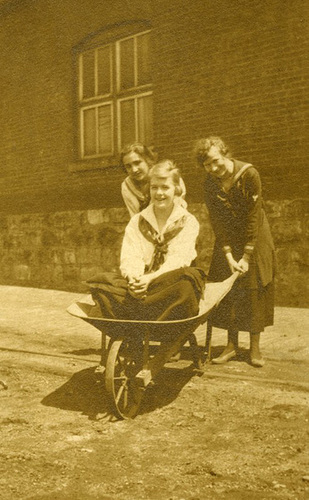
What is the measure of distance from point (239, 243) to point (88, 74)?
6.74 metres

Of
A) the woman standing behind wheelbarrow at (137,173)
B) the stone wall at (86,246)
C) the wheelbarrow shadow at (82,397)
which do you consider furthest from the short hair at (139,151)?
the stone wall at (86,246)

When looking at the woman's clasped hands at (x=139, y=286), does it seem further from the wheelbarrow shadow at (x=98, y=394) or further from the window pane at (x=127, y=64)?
the window pane at (x=127, y=64)

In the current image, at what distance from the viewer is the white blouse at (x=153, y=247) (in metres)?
4.17

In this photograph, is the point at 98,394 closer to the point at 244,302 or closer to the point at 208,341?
the point at 208,341

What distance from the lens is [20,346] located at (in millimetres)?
6137

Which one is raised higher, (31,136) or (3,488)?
(31,136)

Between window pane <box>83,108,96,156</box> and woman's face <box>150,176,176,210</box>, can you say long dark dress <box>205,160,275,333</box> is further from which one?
window pane <box>83,108,96,156</box>

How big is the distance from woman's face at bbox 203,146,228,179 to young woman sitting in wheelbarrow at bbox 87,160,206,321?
0.54 meters

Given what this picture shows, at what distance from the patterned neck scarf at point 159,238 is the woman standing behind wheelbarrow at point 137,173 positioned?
647 millimetres

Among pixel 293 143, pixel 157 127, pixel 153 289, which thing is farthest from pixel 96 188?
pixel 153 289

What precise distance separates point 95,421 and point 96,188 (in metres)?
7.11

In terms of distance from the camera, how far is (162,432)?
142 inches

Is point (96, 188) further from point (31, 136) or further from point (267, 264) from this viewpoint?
point (267, 264)

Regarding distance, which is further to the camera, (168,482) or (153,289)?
(153,289)
